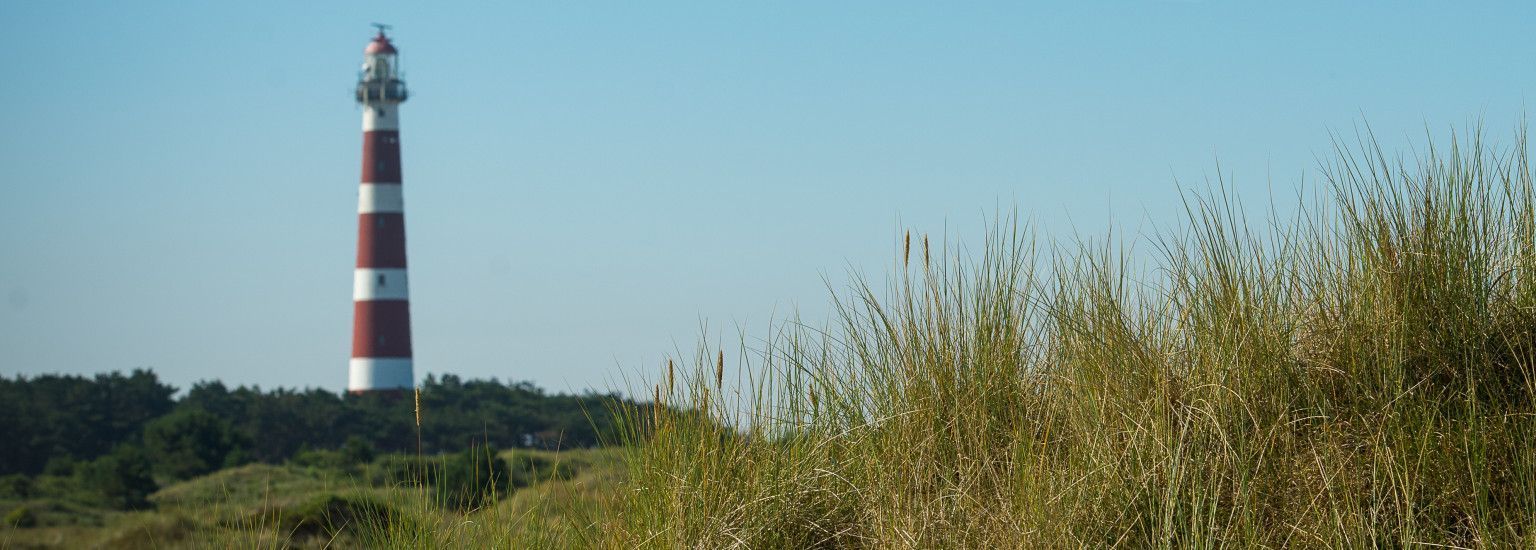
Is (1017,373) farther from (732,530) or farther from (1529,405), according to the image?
(1529,405)

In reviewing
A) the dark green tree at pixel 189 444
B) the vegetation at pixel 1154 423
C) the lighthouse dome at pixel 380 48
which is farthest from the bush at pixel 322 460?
the vegetation at pixel 1154 423

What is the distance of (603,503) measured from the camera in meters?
3.29

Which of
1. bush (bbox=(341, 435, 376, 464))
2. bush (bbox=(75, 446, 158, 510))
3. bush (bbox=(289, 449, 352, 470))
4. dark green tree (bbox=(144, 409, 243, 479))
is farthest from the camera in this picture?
dark green tree (bbox=(144, 409, 243, 479))

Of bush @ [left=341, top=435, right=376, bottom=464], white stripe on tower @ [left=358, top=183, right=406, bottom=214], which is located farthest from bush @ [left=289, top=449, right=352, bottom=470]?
white stripe on tower @ [left=358, top=183, right=406, bottom=214]

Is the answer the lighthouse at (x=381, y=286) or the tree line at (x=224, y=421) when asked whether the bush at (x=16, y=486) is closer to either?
the tree line at (x=224, y=421)

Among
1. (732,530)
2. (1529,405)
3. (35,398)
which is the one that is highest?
(35,398)

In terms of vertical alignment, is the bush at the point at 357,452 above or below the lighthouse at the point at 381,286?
below

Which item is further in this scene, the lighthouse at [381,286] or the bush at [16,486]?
the lighthouse at [381,286]

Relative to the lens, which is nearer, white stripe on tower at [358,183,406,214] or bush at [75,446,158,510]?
bush at [75,446,158,510]

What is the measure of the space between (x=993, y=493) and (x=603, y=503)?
3.47ft

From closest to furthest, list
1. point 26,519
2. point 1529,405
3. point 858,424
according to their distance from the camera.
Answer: point 1529,405, point 858,424, point 26,519

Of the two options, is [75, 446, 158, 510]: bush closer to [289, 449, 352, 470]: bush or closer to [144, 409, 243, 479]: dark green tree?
[144, 409, 243, 479]: dark green tree

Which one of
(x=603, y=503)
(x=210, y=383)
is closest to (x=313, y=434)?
(x=210, y=383)

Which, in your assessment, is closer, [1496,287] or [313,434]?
[1496,287]
